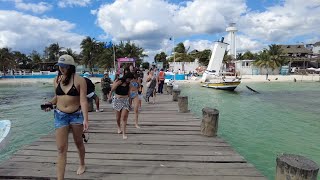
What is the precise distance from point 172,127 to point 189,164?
3.19 metres

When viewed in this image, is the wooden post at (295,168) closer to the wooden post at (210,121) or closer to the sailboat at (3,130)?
the wooden post at (210,121)

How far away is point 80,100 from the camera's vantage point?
3936mm

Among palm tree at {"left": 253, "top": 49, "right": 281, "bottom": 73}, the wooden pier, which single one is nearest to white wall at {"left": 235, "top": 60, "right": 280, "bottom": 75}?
palm tree at {"left": 253, "top": 49, "right": 281, "bottom": 73}

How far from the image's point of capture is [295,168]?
3479 mm

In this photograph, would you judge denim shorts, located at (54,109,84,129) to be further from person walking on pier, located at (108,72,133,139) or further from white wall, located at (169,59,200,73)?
white wall, located at (169,59,200,73)

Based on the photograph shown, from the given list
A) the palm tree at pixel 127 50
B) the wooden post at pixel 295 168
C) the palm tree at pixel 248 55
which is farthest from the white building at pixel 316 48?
the wooden post at pixel 295 168

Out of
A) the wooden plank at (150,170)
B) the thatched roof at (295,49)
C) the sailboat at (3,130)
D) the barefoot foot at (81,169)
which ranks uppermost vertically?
the thatched roof at (295,49)

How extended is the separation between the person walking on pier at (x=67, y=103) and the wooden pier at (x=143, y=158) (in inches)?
34.3

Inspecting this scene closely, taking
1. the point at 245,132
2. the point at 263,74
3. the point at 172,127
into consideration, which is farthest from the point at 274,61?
the point at 172,127

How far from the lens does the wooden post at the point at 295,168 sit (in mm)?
3430

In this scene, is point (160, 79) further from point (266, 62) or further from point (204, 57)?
point (266, 62)

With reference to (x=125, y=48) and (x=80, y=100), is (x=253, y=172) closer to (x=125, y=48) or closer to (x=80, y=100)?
(x=80, y=100)

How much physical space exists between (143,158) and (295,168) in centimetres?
283

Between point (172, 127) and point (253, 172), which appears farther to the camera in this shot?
point (172, 127)
